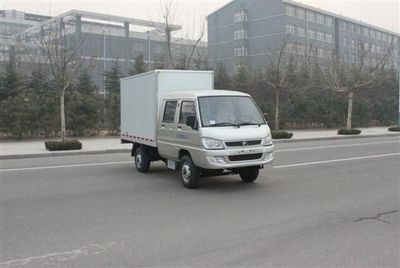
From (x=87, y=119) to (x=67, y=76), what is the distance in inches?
176

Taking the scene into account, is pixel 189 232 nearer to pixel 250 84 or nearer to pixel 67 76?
pixel 67 76

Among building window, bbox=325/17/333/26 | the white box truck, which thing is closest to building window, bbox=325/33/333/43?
building window, bbox=325/17/333/26

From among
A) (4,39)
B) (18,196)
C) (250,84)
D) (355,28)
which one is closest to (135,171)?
(18,196)

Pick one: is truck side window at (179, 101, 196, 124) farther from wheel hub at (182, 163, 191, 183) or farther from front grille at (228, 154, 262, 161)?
front grille at (228, 154, 262, 161)

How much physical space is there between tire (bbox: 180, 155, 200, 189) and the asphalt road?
23 cm

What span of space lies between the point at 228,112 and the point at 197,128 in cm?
83

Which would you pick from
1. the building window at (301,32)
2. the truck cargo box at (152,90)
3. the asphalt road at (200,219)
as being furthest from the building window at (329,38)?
the truck cargo box at (152,90)

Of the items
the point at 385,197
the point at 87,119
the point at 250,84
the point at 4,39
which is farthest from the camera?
the point at 4,39

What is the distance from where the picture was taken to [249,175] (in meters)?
10.9

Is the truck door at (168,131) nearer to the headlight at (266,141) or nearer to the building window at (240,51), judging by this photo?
the headlight at (266,141)

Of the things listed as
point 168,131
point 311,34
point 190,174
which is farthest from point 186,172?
point 311,34

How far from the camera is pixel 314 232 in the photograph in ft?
21.6

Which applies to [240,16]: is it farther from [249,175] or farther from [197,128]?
[197,128]

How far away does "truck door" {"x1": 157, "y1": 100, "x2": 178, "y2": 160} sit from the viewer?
1084 cm
